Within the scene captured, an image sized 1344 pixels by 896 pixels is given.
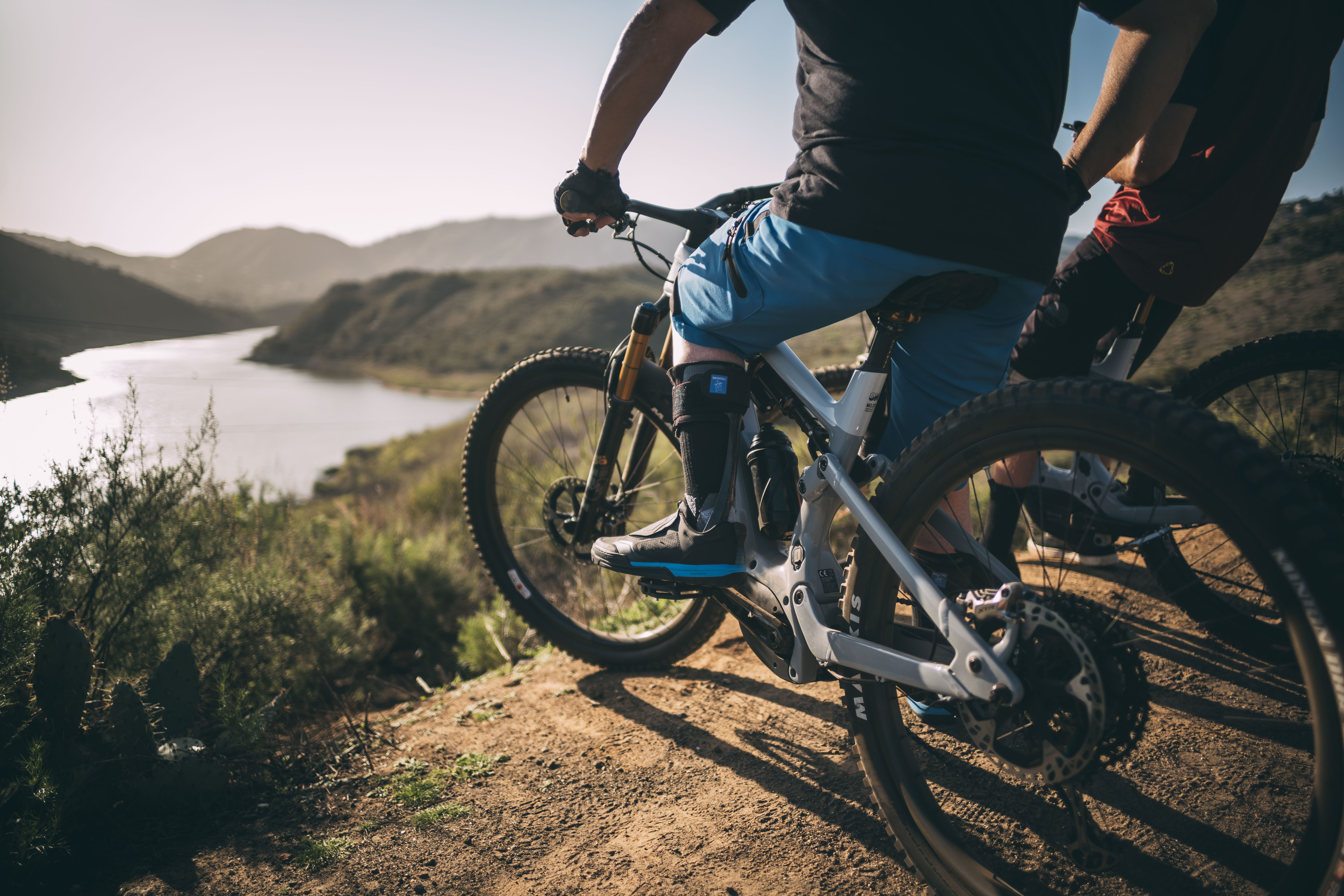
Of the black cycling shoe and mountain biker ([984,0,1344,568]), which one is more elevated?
mountain biker ([984,0,1344,568])

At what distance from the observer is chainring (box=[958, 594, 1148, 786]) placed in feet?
3.97

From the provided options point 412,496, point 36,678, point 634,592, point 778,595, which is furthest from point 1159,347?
point 412,496

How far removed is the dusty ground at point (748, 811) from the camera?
5.28 ft

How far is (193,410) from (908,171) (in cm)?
361

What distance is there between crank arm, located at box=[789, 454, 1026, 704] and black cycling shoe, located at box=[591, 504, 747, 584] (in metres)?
0.30

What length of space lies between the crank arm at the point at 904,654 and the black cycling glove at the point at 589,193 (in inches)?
43.4

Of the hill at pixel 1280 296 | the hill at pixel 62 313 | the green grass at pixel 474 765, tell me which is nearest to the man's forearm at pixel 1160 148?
the hill at pixel 1280 296

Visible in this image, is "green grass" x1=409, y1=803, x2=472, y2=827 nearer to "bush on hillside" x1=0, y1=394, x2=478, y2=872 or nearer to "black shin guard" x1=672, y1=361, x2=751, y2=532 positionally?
"bush on hillside" x1=0, y1=394, x2=478, y2=872

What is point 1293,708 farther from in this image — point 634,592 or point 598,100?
point 634,592

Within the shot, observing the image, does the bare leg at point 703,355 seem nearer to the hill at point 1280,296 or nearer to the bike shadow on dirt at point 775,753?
the bike shadow on dirt at point 775,753

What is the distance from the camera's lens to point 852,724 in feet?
5.38

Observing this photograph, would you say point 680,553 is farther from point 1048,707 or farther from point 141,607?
point 141,607

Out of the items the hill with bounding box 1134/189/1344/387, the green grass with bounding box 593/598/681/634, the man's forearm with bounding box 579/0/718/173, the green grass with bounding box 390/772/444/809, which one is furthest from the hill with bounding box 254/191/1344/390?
the green grass with bounding box 390/772/444/809

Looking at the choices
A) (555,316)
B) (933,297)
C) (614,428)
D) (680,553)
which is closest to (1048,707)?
(933,297)
